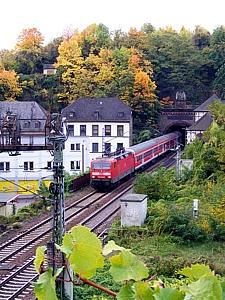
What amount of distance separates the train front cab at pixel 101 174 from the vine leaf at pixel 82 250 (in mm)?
24322

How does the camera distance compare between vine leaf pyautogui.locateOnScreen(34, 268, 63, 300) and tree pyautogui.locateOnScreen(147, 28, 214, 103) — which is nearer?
vine leaf pyautogui.locateOnScreen(34, 268, 63, 300)

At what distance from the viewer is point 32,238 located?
1728 cm

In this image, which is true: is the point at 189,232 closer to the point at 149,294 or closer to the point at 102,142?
the point at 149,294

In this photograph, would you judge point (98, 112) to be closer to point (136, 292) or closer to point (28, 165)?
point (28, 165)

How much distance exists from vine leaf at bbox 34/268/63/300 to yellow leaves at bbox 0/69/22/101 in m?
46.9

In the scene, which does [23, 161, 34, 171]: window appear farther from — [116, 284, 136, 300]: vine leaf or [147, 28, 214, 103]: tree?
[116, 284, 136, 300]: vine leaf

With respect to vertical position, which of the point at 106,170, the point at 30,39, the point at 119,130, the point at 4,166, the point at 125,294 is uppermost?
the point at 30,39

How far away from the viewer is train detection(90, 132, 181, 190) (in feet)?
85.4

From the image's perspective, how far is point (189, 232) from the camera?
17.2 meters

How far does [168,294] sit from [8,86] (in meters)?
47.8

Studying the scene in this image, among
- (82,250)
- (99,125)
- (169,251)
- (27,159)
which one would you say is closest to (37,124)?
(27,159)

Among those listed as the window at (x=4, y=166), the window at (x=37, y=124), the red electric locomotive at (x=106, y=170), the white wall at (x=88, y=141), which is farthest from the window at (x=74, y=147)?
the red electric locomotive at (x=106, y=170)

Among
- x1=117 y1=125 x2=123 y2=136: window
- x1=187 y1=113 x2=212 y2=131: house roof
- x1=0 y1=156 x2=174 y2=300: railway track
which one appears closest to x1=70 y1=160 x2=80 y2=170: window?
x1=117 y1=125 x2=123 y2=136: window

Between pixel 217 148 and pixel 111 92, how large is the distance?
965 inches
